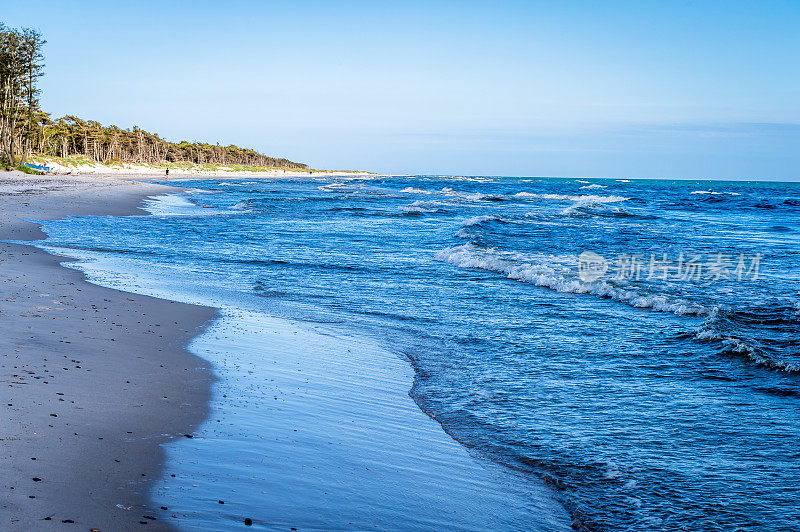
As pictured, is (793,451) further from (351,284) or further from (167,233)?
(167,233)

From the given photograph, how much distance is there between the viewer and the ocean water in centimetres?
438

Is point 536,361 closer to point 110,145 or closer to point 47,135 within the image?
point 47,135

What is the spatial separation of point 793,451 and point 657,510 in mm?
1910

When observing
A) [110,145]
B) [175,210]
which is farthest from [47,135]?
[175,210]

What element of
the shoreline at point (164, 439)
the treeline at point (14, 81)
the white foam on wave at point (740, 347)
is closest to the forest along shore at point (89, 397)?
the shoreline at point (164, 439)

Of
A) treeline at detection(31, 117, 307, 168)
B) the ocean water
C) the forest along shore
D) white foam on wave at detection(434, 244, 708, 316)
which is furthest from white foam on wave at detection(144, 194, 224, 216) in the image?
treeline at detection(31, 117, 307, 168)

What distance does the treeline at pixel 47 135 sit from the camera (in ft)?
198

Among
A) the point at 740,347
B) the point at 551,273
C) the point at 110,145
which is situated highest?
the point at 110,145

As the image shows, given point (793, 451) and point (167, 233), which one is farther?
point (167, 233)

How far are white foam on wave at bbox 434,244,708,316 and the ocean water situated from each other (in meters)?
0.06

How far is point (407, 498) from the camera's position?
→ 4.20m

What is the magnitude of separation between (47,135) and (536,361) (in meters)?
107

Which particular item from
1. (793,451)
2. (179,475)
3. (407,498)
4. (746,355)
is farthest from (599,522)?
(746,355)

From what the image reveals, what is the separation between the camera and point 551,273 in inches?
600
